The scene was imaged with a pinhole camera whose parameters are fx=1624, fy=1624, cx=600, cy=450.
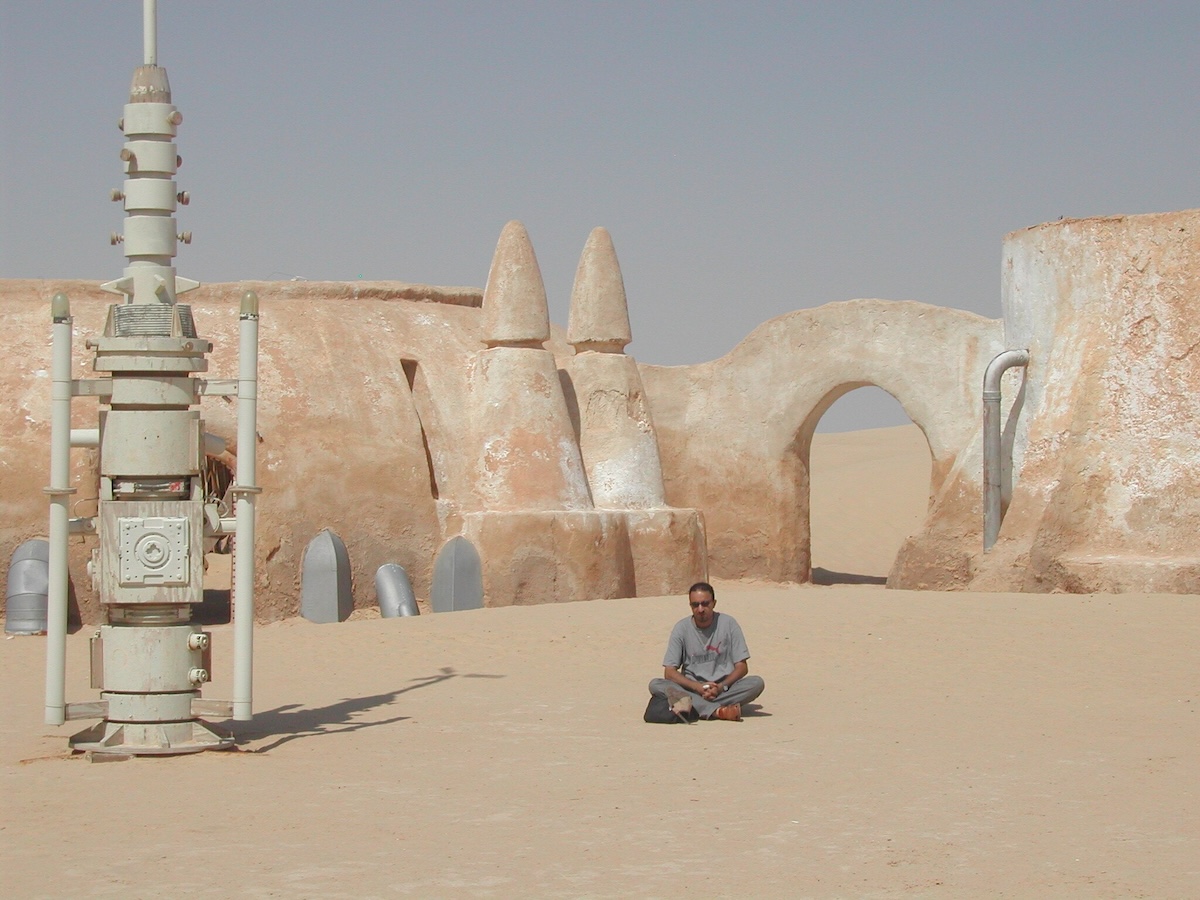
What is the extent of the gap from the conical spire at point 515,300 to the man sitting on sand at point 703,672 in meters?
8.02

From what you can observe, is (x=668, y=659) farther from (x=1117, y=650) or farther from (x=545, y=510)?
(x=545, y=510)

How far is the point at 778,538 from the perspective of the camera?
1861 centimetres

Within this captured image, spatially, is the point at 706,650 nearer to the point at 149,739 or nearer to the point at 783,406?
the point at 149,739

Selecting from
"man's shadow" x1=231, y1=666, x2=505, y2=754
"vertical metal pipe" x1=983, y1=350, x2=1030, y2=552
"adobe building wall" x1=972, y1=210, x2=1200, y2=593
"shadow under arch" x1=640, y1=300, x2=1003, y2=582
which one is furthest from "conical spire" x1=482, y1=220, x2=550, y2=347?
"man's shadow" x1=231, y1=666, x2=505, y2=754

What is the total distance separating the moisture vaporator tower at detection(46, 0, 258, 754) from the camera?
7621 mm

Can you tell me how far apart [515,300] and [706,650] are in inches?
326

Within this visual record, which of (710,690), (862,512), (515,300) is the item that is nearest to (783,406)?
(515,300)

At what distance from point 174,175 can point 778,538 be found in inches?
456

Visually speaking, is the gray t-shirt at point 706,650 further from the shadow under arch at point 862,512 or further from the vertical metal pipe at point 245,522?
the shadow under arch at point 862,512

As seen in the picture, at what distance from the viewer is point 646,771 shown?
7.03 meters

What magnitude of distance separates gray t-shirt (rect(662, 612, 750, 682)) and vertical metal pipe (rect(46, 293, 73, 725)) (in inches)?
122

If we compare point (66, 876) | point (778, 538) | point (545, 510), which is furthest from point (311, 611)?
point (66, 876)

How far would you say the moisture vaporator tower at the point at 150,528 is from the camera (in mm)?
7621

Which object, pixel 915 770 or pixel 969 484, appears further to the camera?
pixel 969 484
